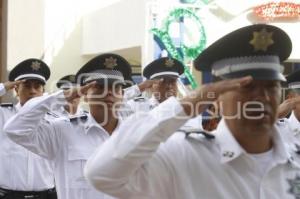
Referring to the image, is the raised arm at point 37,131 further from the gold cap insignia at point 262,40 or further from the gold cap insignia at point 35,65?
the gold cap insignia at point 35,65

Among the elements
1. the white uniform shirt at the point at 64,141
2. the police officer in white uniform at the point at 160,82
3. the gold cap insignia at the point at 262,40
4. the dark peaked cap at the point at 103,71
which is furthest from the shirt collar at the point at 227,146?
the police officer in white uniform at the point at 160,82

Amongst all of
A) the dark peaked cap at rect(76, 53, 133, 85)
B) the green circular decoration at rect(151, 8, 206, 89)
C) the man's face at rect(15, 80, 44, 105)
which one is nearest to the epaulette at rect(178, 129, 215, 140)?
the dark peaked cap at rect(76, 53, 133, 85)

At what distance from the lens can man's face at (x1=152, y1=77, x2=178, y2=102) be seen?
5136mm

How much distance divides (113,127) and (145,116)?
5.72 ft

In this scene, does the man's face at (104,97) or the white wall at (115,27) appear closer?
the man's face at (104,97)

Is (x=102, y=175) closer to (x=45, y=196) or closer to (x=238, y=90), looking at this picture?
(x=238, y=90)

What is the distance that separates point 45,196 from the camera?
4.85 metres

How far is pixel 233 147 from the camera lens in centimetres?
195

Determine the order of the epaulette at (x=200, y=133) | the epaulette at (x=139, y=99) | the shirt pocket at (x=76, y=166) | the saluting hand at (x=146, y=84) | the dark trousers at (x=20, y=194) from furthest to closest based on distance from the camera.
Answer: the epaulette at (x=139, y=99) < the saluting hand at (x=146, y=84) < the dark trousers at (x=20, y=194) < the shirt pocket at (x=76, y=166) < the epaulette at (x=200, y=133)

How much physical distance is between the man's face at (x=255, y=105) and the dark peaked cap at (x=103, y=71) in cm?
163

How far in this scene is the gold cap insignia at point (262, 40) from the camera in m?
2.01

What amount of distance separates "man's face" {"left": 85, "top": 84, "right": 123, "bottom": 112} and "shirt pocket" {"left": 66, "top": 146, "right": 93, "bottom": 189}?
0.30 m

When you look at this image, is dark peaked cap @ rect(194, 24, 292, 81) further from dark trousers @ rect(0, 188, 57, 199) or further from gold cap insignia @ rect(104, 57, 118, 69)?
dark trousers @ rect(0, 188, 57, 199)

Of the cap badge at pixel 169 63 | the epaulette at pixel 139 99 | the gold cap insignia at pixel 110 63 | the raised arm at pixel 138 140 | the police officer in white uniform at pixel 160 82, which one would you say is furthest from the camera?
the cap badge at pixel 169 63
